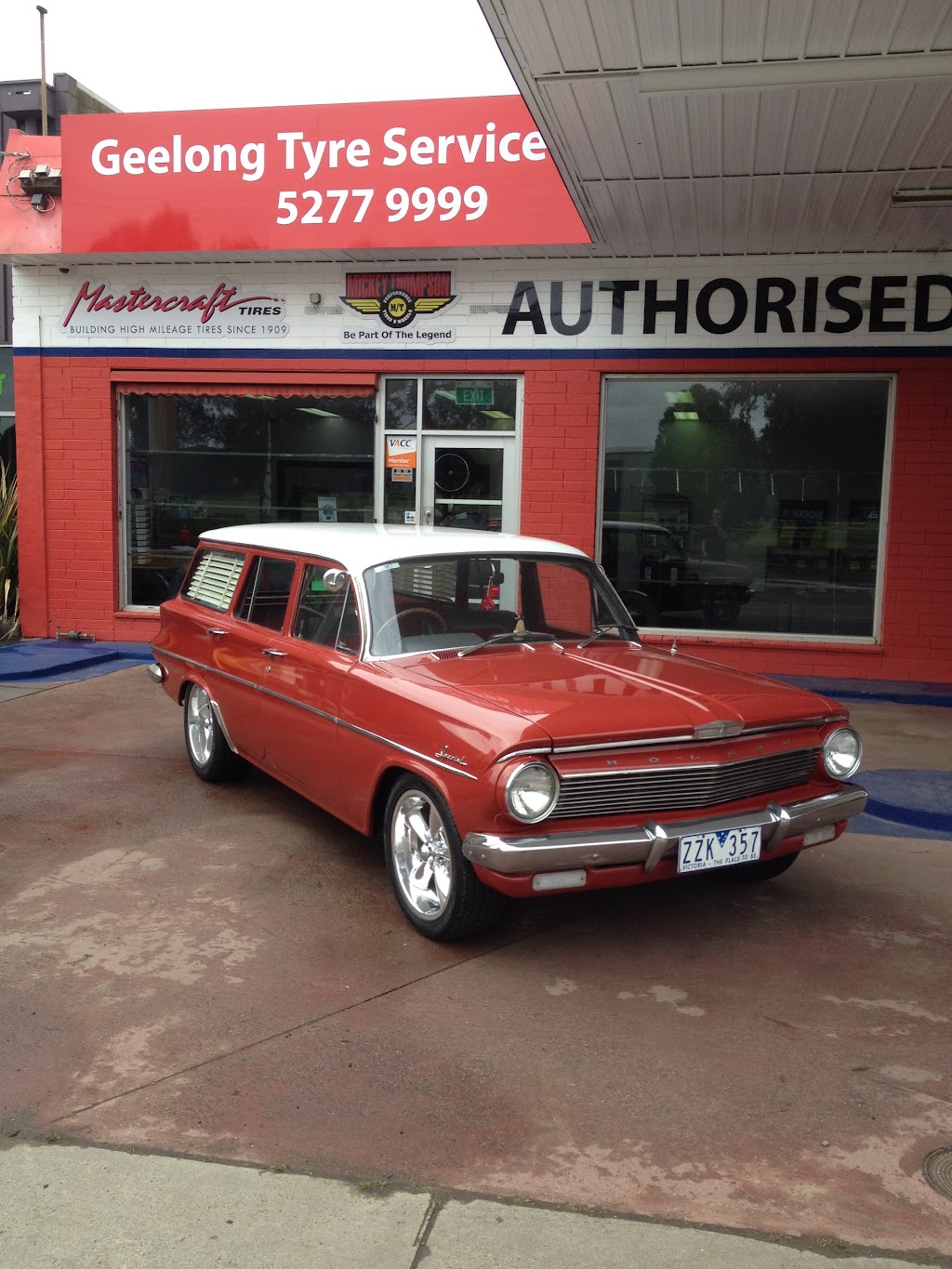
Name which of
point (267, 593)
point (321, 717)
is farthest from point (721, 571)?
point (321, 717)

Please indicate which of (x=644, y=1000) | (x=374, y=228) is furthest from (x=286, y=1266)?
(x=374, y=228)

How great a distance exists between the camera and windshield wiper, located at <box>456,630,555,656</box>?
5.07 metres

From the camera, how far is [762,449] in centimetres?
1045

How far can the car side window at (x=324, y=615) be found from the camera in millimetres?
5077

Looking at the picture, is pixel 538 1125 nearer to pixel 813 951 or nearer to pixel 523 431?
pixel 813 951

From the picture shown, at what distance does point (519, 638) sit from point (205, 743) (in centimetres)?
245

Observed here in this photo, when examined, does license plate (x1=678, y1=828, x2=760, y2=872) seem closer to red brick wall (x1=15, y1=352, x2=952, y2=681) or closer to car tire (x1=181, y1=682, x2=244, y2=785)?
car tire (x1=181, y1=682, x2=244, y2=785)

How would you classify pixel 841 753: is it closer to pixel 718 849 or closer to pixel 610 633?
pixel 718 849

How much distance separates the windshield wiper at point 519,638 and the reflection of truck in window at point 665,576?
5.47 metres

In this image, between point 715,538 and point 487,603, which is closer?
point 487,603

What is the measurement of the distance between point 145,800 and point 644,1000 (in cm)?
352

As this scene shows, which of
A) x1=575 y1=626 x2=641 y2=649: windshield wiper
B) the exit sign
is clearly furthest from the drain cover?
the exit sign

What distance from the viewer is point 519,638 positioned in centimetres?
519

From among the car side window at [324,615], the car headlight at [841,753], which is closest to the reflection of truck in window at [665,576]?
the car side window at [324,615]
